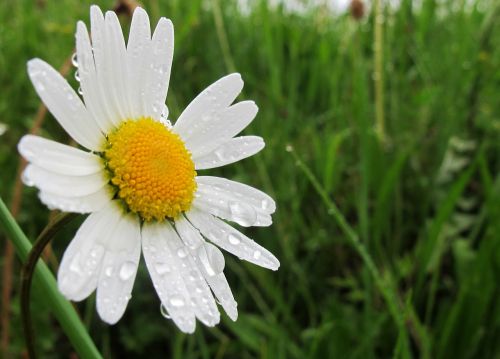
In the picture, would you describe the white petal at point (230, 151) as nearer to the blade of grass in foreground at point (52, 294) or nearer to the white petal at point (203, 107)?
the white petal at point (203, 107)

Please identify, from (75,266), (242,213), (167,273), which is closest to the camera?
(75,266)

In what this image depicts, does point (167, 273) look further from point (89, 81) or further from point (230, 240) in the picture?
point (89, 81)

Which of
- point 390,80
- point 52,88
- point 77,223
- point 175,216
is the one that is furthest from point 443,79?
point 52,88

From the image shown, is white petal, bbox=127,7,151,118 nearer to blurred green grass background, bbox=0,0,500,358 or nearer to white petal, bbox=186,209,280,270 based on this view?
white petal, bbox=186,209,280,270

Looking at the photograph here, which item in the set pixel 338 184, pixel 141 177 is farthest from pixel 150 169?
pixel 338 184

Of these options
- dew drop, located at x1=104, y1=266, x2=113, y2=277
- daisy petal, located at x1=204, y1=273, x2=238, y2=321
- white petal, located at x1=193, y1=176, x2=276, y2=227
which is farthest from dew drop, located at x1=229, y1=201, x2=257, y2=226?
dew drop, located at x1=104, y1=266, x2=113, y2=277

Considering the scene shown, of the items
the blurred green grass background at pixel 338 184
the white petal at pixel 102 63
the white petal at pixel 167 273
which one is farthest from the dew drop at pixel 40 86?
the blurred green grass background at pixel 338 184

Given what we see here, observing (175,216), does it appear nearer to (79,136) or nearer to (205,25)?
(79,136)
